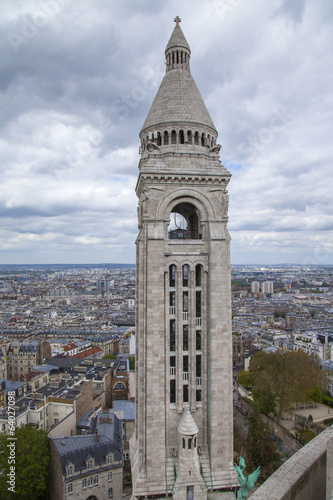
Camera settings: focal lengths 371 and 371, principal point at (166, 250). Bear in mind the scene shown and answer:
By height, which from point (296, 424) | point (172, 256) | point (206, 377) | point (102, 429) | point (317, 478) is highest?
point (172, 256)

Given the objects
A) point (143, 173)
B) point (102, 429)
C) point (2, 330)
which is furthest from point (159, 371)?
point (2, 330)

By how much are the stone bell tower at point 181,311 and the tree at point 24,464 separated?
60.2 feet

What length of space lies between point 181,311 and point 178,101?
16.6 metres

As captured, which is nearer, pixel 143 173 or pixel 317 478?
pixel 317 478

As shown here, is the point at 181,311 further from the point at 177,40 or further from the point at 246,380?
the point at 246,380

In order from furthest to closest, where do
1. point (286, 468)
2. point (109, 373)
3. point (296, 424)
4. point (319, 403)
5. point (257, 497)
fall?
point (319, 403) < point (109, 373) < point (296, 424) < point (286, 468) < point (257, 497)

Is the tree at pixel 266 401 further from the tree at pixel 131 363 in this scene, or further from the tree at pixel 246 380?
the tree at pixel 131 363

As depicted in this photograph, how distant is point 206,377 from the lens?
2831cm

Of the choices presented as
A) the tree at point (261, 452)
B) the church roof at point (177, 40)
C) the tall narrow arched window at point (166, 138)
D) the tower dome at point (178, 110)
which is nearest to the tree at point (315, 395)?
the tree at point (261, 452)

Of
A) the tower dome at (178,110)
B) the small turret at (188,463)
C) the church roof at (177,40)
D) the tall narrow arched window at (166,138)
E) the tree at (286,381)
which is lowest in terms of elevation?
the tree at (286,381)

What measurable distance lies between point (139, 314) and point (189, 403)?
765 centimetres

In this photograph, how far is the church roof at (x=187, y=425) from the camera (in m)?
25.5

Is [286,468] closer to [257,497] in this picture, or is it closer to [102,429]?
[257,497]

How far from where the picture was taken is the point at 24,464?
41.5m
